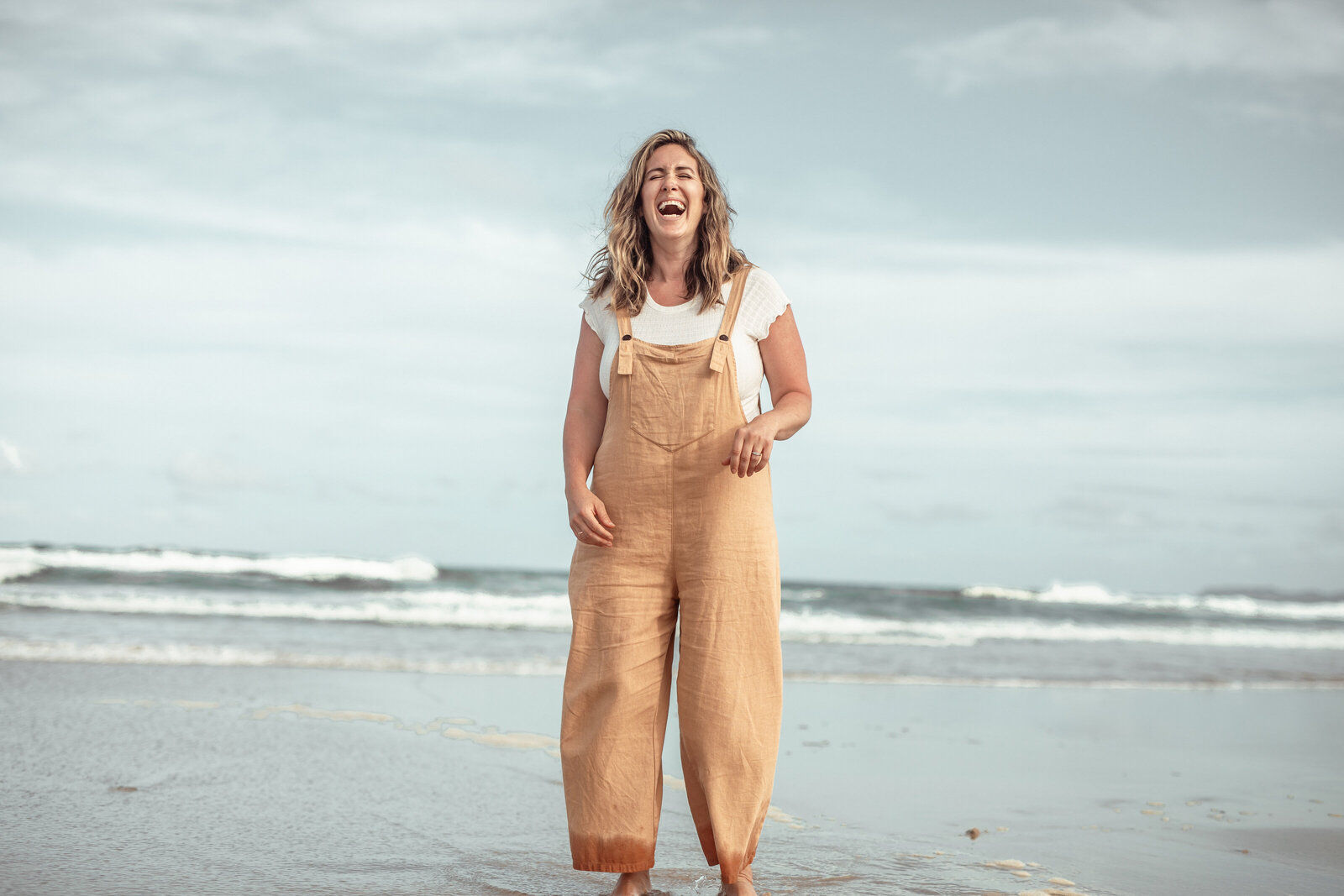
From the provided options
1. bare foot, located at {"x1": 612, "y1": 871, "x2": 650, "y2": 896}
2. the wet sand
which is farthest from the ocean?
bare foot, located at {"x1": 612, "y1": 871, "x2": 650, "y2": 896}

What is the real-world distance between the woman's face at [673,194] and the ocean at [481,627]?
17.0 ft

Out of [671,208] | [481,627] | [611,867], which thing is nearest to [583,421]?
[671,208]

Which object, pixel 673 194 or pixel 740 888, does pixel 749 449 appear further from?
pixel 740 888

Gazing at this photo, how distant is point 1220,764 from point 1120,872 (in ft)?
7.50

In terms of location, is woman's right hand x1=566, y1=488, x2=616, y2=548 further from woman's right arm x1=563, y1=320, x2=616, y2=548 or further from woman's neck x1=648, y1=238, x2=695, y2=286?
woman's neck x1=648, y1=238, x2=695, y2=286

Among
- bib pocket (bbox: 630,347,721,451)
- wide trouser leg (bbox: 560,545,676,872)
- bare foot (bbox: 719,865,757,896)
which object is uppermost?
bib pocket (bbox: 630,347,721,451)

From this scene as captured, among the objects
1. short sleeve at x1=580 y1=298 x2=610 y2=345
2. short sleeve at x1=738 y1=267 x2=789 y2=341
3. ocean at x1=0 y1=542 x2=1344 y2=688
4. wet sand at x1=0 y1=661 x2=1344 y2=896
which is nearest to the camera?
short sleeve at x1=738 y1=267 x2=789 y2=341

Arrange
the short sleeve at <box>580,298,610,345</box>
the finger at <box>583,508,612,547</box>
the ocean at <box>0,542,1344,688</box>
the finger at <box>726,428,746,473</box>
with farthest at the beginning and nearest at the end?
1. the ocean at <box>0,542,1344,688</box>
2. the short sleeve at <box>580,298,610,345</box>
3. the finger at <box>583,508,612,547</box>
4. the finger at <box>726,428,746,473</box>

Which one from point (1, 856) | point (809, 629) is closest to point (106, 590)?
point (809, 629)

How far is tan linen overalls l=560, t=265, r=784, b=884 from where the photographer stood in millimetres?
2240

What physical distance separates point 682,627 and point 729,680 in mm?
159

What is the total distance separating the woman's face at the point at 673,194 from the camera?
2.36 m

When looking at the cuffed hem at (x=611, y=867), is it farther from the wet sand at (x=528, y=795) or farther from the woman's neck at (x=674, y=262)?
the woman's neck at (x=674, y=262)

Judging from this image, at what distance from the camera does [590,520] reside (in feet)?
7.31
